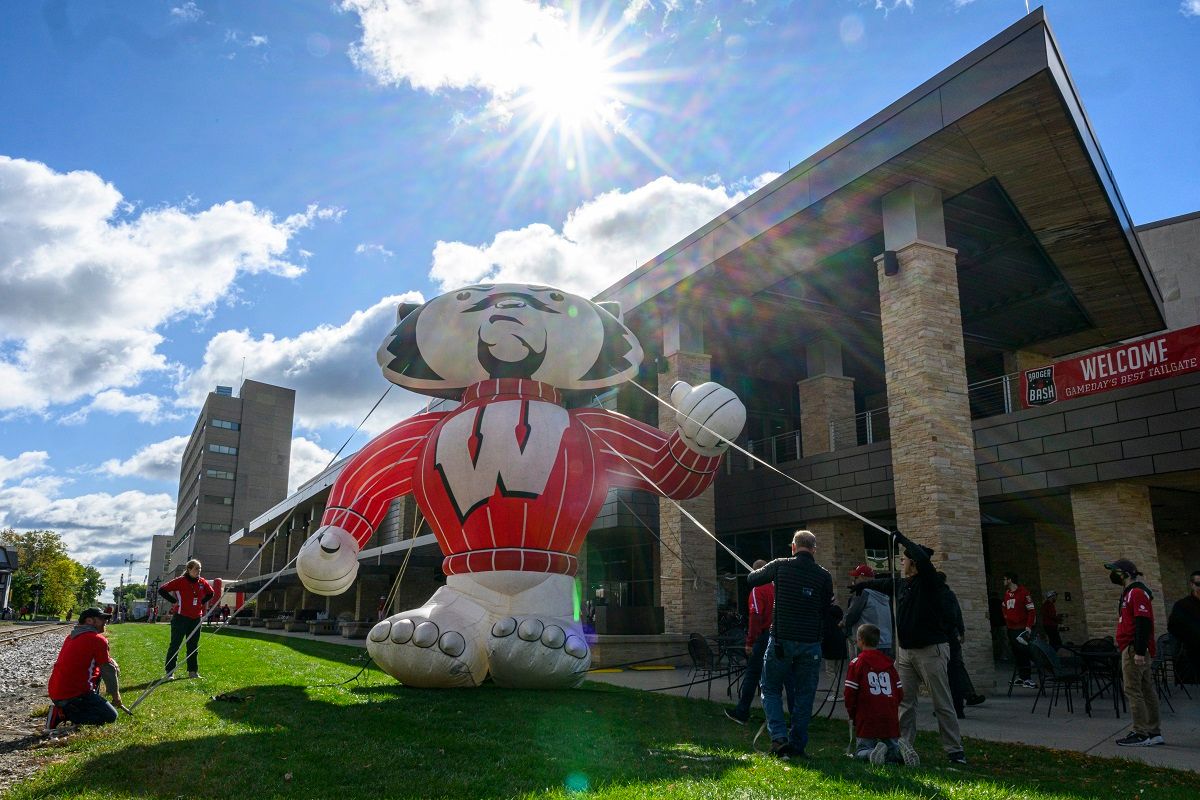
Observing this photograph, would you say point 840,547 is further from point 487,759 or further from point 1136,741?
point 487,759

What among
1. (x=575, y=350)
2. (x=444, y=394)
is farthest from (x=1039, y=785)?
(x=444, y=394)

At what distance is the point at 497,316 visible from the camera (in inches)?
363

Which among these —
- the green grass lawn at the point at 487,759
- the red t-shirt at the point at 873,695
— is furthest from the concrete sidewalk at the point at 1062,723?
the red t-shirt at the point at 873,695

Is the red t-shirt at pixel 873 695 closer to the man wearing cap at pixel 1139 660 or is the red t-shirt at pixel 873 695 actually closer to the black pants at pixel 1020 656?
the man wearing cap at pixel 1139 660

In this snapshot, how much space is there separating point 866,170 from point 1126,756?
9.17 metres

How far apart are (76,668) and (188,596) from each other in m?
3.65

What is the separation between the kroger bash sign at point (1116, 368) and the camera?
1184cm

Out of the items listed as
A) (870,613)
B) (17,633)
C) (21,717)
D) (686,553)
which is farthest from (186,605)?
(17,633)

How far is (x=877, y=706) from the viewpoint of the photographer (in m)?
5.87

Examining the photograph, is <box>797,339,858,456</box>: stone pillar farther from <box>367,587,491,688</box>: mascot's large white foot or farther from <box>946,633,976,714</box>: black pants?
<box>367,587,491,688</box>: mascot's large white foot

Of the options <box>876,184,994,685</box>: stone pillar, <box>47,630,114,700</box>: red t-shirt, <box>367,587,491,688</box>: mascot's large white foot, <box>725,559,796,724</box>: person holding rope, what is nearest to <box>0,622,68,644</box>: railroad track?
<box>47,630,114,700</box>: red t-shirt

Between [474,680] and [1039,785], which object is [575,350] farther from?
[1039,785]

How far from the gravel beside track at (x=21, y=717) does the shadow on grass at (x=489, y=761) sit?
36 cm

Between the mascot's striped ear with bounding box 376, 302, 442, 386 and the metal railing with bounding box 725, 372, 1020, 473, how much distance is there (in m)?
10.1
